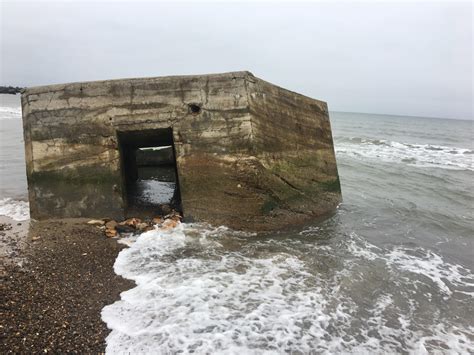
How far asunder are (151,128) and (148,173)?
15.3 ft

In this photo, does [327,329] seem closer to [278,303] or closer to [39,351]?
[278,303]

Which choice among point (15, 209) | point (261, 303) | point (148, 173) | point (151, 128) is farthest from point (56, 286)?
point (148, 173)

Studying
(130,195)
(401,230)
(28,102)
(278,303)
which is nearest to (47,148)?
(28,102)

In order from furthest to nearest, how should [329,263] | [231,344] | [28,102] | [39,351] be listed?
[28,102] < [329,263] < [231,344] < [39,351]

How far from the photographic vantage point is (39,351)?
3160 millimetres

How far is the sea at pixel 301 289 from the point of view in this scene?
3.72m

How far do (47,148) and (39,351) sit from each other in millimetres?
4034

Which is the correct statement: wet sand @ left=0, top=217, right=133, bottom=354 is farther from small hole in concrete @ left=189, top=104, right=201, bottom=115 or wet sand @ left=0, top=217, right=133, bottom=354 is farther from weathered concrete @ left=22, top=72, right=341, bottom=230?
small hole in concrete @ left=189, top=104, right=201, bottom=115

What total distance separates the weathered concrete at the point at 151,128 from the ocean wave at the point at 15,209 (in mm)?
695

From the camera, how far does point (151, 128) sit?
6266 millimetres

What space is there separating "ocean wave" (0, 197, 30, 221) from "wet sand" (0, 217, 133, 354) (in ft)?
1.73

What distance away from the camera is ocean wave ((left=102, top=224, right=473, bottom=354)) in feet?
12.0

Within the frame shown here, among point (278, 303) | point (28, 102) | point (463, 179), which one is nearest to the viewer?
point (278, 303)

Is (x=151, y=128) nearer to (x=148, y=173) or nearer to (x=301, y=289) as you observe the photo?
(x=301, y=289)
